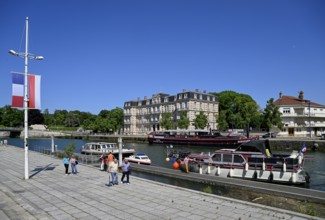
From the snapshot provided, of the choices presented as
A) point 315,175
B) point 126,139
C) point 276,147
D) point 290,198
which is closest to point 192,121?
point 126,139

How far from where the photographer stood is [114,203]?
12453mm

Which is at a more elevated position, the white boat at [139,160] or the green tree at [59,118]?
the green tree at [59,118]

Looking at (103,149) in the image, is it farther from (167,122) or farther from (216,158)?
(167,122)

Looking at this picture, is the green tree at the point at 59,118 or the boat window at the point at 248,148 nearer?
the boat window at the point at 248,148

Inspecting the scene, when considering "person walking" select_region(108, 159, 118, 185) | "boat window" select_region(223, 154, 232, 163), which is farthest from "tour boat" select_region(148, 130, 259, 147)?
"person walking" select_region(108, 159, 118, 185)

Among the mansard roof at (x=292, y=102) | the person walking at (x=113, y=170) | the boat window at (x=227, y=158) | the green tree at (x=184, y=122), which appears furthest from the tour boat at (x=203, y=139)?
the person walking at (x=113, y=170)

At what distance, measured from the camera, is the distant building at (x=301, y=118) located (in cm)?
7625

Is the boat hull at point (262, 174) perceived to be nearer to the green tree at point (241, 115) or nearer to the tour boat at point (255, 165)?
the tour boat at point (255, 165)

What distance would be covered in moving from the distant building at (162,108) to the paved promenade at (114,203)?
262ft

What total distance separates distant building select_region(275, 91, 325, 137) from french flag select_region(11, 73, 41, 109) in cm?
7270

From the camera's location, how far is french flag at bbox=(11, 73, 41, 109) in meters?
17.3

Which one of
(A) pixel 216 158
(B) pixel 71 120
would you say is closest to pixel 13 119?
(B) pixel 71 120

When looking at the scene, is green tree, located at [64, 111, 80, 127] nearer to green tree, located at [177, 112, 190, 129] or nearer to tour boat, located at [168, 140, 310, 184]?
green tree, located at [177, 112, 190, 129]

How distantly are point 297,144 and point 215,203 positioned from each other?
4990cm
